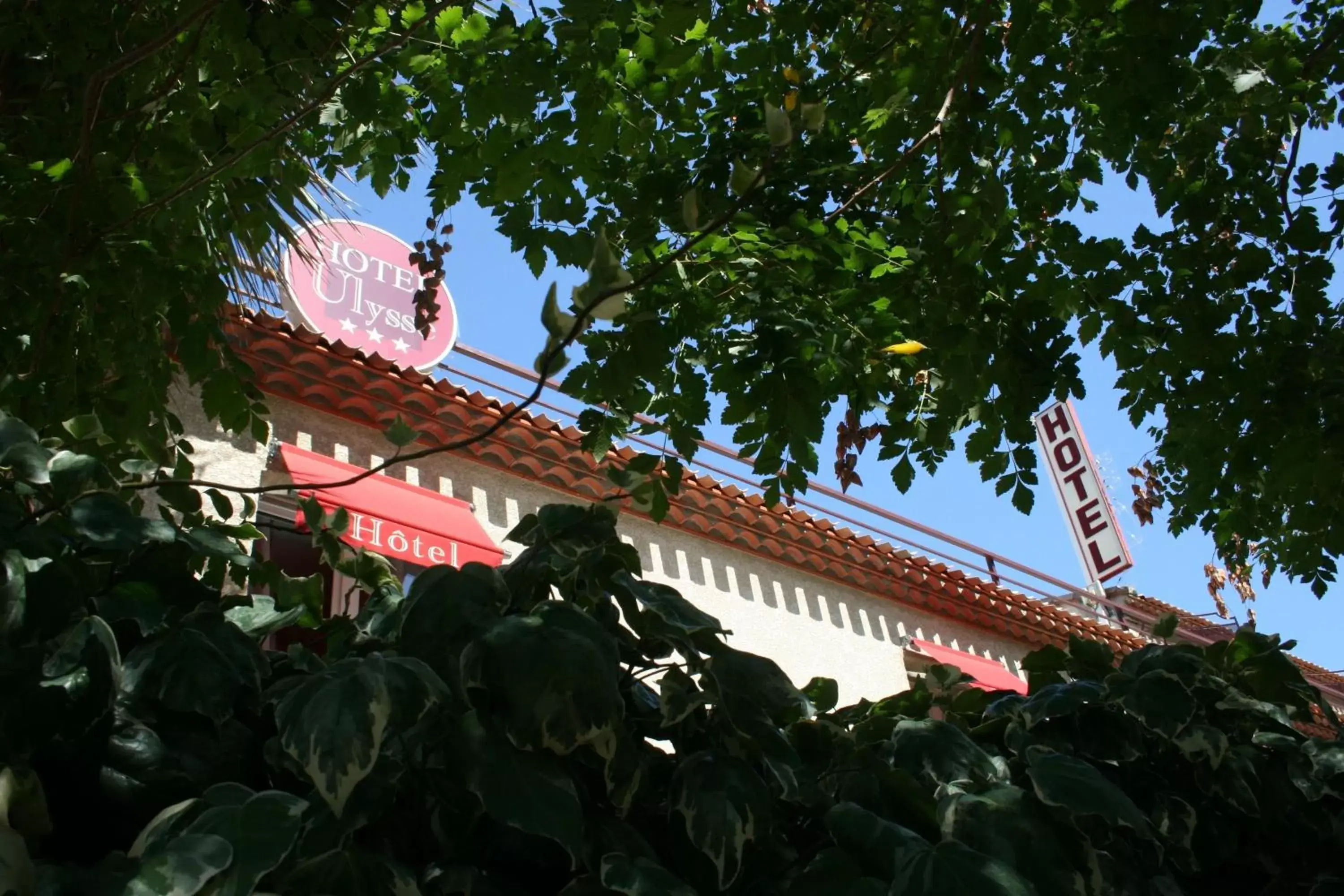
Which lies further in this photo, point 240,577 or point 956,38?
point 956,38

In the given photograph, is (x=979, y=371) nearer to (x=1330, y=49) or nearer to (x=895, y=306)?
(x=895, y=306)

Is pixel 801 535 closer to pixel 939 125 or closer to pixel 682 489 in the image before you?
pixel 682 489

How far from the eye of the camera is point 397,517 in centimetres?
577

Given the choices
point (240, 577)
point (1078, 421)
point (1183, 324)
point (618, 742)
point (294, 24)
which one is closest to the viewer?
point (618, 742)

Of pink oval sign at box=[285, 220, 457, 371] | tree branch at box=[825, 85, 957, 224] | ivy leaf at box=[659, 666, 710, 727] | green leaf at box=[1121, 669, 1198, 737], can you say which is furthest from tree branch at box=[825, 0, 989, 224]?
pink oval sign at box=[285, 220, 457, 371]

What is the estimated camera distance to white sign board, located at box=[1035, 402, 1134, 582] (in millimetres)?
15375

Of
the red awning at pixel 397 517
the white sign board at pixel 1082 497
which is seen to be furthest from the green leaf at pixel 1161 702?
the white sign board at pixel 1082 497

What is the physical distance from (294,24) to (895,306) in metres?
1.78

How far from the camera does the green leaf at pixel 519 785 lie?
1333mm

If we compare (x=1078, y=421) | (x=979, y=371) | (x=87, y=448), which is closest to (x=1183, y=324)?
(x=979, y=371)

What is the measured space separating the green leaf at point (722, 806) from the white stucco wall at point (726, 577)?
4.54 meters

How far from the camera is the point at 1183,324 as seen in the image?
3.63 metres

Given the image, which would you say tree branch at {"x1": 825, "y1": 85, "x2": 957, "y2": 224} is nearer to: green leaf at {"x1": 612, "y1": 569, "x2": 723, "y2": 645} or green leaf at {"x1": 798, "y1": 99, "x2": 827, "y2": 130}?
green leaf at {"x1": 798, "y1": 99, "x2": 827, "y2": 130}

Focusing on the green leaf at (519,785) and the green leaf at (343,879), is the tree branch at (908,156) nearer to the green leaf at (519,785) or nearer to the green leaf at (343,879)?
the green leaf at (519,785)
